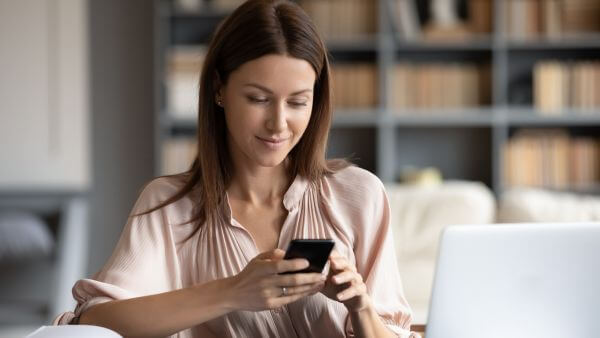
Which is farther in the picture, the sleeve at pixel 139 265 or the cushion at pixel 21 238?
the cushion at pixel 21 238

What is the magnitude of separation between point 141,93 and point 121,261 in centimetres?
390

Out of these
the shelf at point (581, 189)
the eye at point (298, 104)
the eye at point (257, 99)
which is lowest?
the shelf at point (581, 189)

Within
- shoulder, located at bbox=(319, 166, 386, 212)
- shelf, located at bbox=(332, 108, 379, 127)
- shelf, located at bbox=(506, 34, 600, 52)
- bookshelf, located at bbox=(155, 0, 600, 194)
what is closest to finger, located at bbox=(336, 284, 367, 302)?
shoulder, located at bbox=(319, 166, 386, 212)

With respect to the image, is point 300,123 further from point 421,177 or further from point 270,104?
point 421,177

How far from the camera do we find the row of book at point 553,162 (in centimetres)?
507

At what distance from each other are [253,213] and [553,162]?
12.3 feet

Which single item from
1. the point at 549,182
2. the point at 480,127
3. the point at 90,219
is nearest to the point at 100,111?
the point at 90,219

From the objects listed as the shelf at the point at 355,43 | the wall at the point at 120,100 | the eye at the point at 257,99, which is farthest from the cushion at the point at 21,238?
the eye at the point at 257,99

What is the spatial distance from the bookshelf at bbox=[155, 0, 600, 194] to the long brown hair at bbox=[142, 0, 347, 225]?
3.16 metres

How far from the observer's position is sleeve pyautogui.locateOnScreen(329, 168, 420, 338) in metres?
1.61

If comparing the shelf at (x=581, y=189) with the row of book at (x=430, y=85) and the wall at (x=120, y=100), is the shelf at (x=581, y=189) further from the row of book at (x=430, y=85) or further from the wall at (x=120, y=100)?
the wall at (x=120, y=100)

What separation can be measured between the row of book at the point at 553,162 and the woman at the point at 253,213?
3473 mm

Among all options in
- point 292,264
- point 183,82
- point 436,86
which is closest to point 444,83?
point 436,86

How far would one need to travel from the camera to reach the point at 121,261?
1.60 meters
